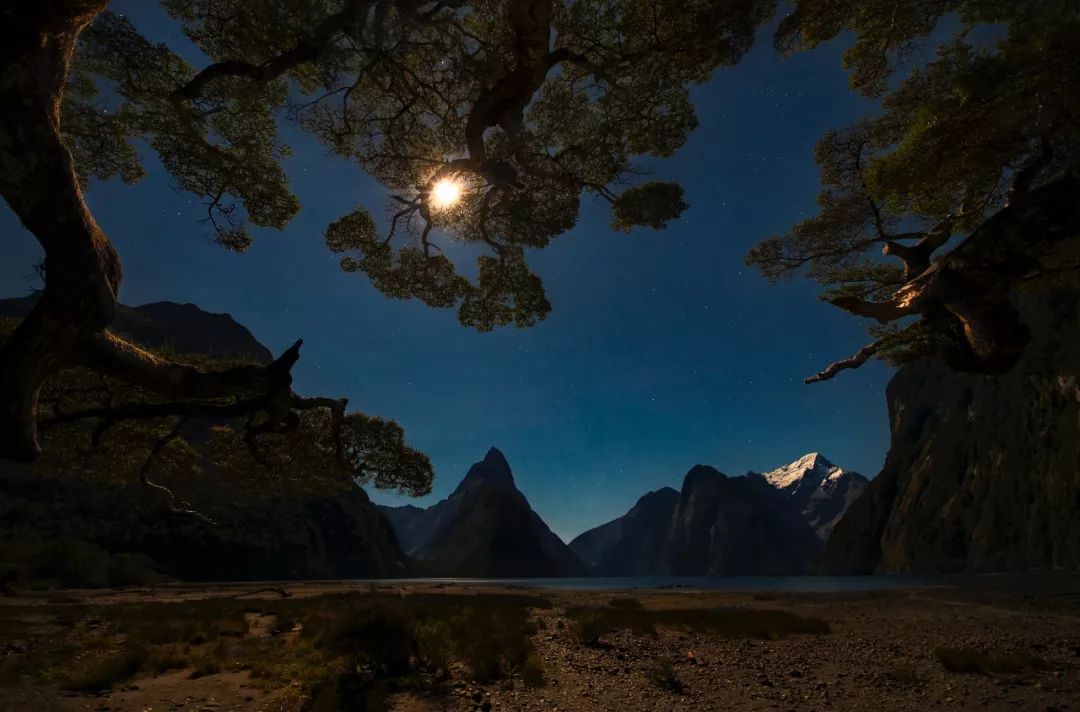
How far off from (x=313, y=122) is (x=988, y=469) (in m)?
134

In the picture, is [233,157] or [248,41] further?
[233,157]

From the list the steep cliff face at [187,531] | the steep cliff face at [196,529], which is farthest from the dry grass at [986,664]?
the steep cliff face at [187,531]

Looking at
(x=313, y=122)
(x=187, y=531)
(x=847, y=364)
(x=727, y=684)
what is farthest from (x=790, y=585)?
(x=187, y=531)

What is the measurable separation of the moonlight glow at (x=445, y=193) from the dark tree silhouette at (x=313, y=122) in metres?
0.17

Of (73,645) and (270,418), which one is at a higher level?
(270,418)

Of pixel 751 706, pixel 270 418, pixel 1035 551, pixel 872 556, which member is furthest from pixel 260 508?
pixel 872 556

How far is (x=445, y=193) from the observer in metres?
12.4

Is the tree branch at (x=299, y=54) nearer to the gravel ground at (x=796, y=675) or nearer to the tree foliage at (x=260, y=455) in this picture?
the tree foliage at (x=260, y=455)

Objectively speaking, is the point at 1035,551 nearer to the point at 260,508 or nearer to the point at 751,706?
the point at 751,706

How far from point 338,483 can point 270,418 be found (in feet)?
24.4

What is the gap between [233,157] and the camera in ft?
33.2

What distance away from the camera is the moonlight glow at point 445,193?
11.8 meters

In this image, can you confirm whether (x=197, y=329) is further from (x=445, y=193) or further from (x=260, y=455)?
(x=445, y=193)

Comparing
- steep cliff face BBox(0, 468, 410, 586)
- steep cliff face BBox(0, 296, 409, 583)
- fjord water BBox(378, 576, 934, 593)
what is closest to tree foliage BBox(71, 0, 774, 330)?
steep cliff face BBox(0, 296, 409, 583)
